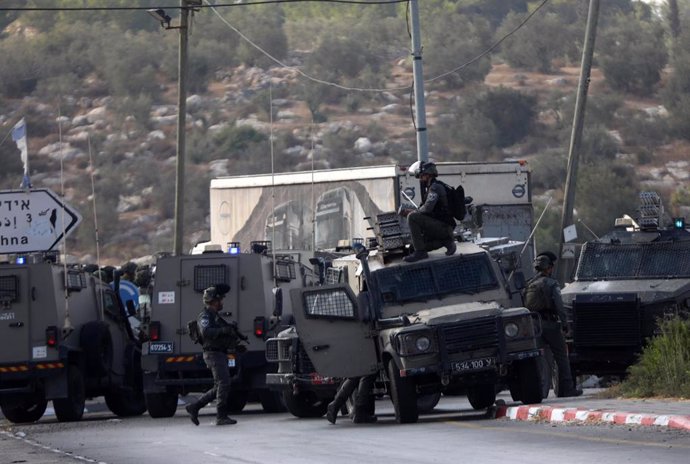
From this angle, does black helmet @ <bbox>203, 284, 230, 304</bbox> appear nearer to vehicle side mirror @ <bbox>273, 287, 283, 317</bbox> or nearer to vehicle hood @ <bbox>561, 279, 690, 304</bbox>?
vehicle side mirror @ <bbox>273, 287, 283, 317</bbox>

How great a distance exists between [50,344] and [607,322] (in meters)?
8.21

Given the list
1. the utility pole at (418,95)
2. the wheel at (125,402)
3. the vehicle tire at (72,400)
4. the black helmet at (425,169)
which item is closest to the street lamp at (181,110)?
the utility pole at (418,95)

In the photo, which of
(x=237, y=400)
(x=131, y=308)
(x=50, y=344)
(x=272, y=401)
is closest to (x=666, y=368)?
(x=272, y=401)

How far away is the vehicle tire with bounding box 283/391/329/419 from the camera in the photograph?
2106cm

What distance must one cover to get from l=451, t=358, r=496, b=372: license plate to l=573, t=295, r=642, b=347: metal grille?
608 centimetres

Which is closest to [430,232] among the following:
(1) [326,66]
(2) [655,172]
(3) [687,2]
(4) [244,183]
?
(4) [244,183]

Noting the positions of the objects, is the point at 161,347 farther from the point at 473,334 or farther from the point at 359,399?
the point at 473,334

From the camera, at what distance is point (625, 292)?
77.5 feet

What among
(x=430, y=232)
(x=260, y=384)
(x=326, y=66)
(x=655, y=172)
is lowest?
(x=260, y=384)

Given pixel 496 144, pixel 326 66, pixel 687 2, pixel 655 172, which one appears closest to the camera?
pixel 655 172

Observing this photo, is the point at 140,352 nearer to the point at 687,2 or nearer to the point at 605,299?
the point at 605,299

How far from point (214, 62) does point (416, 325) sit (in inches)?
3120

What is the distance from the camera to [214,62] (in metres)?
95.8

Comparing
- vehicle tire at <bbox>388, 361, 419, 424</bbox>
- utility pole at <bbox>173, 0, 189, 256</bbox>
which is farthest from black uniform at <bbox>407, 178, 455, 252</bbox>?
utility pole at <bbox>173, 0, 189, 256</bbox>
